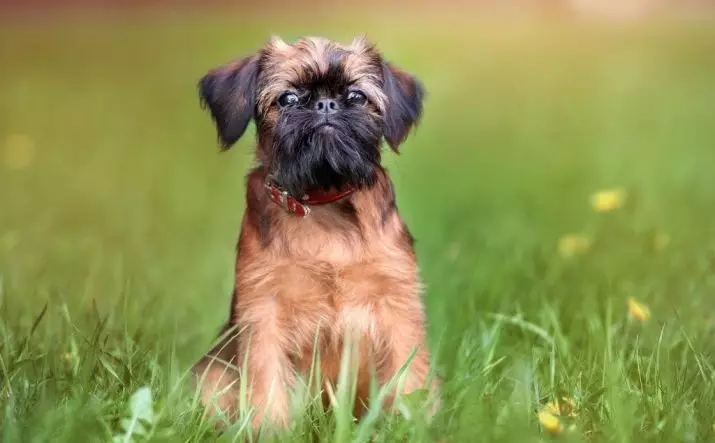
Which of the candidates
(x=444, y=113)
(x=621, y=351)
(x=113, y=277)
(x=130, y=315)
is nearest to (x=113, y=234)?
(x=113, y=277)

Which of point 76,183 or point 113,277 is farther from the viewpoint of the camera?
point 76,183


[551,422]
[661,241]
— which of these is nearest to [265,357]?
[551,422]

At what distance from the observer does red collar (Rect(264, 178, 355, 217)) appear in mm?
2928

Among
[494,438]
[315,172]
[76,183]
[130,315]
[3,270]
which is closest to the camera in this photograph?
[494,438]

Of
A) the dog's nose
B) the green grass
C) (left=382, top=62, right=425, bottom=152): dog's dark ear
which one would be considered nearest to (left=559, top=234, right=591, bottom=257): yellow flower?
the green grass

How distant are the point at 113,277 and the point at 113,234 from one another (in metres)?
0.55

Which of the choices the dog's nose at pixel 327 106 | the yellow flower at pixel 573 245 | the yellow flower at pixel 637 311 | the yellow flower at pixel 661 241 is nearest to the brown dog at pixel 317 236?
the dog's nose at pixel 327 106

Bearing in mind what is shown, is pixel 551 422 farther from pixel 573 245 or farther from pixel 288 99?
pixel 573 245

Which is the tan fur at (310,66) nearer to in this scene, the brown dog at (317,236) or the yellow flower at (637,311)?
the brown dog at (317,236)

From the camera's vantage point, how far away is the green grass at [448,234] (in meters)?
2.70

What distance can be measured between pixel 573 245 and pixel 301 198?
5.81 feet

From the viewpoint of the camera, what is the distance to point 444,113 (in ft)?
17.5

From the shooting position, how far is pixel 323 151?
111 inches

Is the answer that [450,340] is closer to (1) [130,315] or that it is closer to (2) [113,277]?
(1) [130,315]
